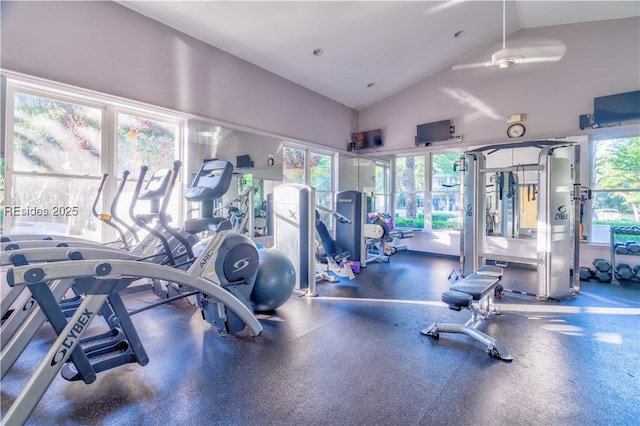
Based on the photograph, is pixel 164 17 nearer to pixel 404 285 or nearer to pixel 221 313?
pixel 221 313

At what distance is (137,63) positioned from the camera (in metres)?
4.15

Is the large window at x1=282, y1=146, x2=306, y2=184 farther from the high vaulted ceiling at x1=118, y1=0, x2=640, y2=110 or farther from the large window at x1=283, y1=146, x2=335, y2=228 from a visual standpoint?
the high vaulted ceiling at x1=118, y1=0, x2=640, y2=110

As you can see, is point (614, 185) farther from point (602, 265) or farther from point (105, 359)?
point (105, 359)

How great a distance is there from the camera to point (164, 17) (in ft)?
13.9

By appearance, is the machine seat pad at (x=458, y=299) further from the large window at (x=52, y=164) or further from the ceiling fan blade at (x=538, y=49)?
the ceiling fan blade at (x=538, y=49)

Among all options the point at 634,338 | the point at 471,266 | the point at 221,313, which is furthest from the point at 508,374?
the point at 471,266

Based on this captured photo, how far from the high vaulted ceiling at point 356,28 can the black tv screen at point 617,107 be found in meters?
1.24

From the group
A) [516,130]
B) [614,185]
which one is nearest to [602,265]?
[614,185]

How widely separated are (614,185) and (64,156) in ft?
25.7

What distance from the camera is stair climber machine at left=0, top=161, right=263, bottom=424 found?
158 cm

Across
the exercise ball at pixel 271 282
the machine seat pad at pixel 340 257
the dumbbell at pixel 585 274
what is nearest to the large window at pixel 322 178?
the machine seat pad at pixel 340 257

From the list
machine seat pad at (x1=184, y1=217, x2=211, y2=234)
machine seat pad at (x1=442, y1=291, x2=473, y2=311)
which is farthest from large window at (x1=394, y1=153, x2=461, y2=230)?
machine seat pad at (x1=184, y1=217, x2=211, y2=234)

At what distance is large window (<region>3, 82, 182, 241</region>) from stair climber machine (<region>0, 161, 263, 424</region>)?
1.55 meters

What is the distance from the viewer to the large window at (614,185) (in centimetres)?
520
